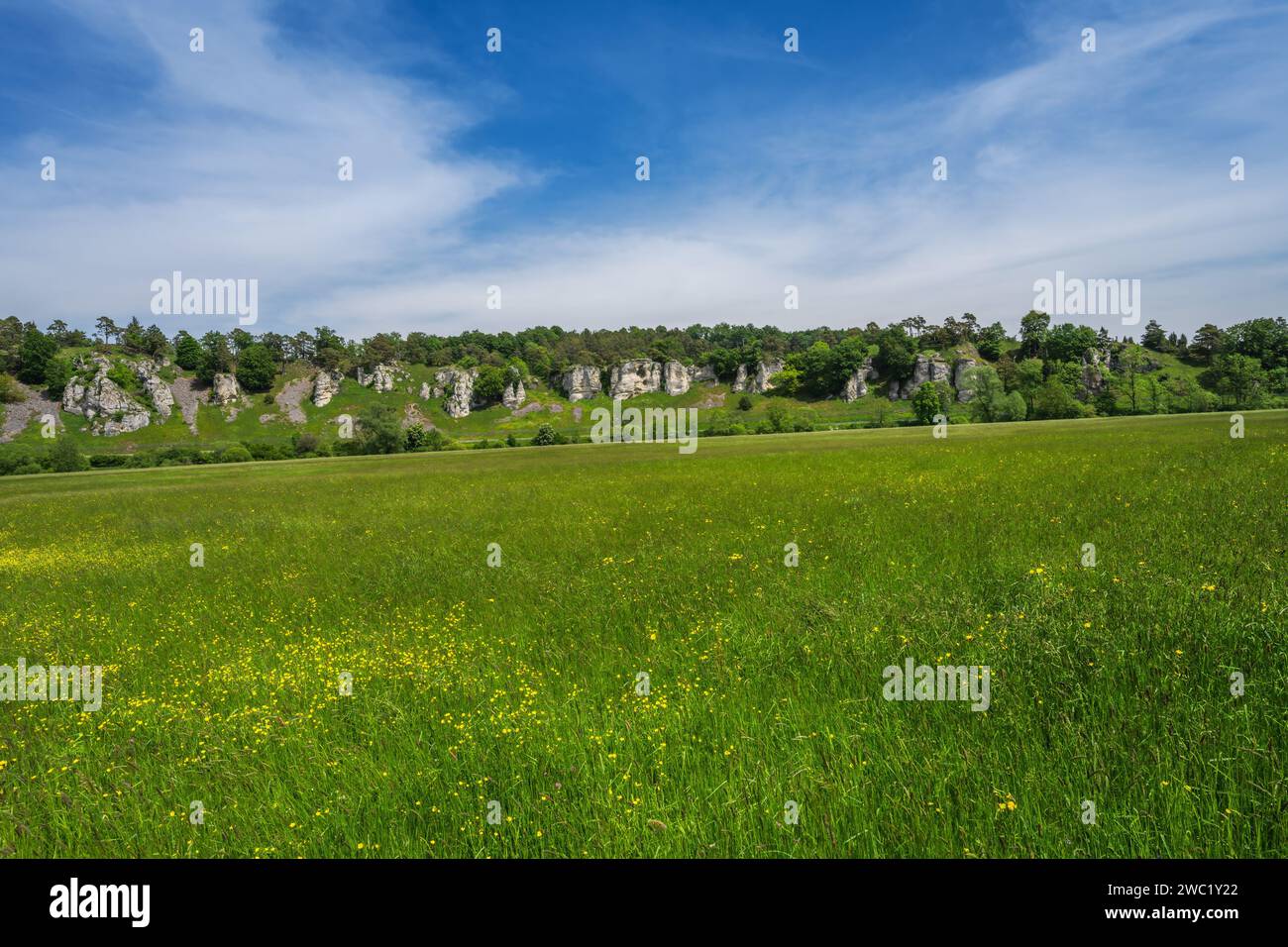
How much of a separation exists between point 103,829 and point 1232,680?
1072 cm

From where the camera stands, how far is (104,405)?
193250mm

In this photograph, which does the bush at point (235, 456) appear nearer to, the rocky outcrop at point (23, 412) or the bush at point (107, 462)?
the bush at point (107, 462)

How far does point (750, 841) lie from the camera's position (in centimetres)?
402

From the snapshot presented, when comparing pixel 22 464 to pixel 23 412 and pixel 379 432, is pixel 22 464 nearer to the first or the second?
pixel 379 432

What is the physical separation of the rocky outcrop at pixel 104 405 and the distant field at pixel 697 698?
24459 cm

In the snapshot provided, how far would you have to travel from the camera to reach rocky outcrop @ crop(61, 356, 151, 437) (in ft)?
625

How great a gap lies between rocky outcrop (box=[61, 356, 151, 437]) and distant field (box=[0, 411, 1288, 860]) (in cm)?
24459

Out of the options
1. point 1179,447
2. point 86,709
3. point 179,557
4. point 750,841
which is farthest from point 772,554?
point 1179,447

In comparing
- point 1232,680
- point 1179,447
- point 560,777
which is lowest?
point 560,777

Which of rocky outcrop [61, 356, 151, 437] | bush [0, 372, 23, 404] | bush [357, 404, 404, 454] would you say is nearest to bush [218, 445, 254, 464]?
bush [357, 404, 404, 454]

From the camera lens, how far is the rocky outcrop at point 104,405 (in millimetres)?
190375

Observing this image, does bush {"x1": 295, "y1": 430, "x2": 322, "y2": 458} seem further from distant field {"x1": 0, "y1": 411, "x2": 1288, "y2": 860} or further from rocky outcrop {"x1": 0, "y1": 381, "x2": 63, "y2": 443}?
rocky outcrop {"x1": 0, "y1": 381, "x2": 63, "y2": 443}
